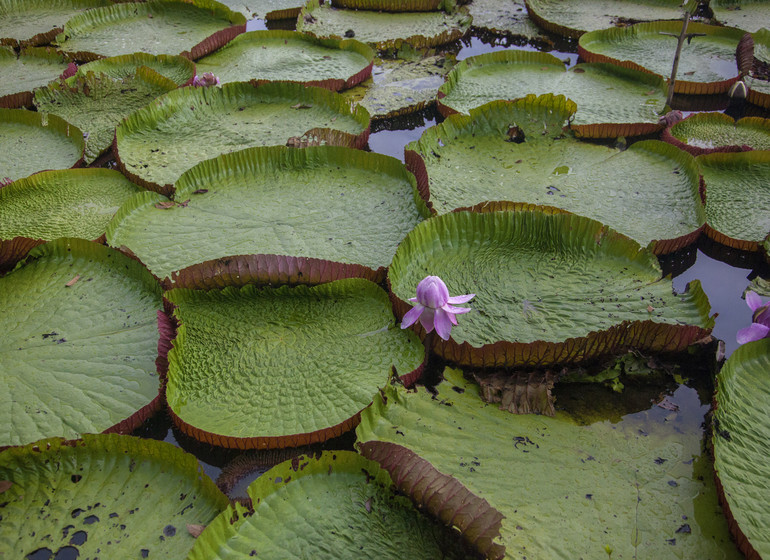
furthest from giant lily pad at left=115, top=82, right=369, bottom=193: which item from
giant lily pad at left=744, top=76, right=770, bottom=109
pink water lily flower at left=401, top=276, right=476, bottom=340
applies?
giant lily pad at left=744, top=76, right=770, bottom=109

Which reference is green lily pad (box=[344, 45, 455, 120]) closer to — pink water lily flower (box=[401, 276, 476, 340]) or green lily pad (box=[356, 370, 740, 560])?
pink water lily flower (box=[401, 276, 476, 340])

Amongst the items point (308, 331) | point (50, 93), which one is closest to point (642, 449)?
point (308, 331)

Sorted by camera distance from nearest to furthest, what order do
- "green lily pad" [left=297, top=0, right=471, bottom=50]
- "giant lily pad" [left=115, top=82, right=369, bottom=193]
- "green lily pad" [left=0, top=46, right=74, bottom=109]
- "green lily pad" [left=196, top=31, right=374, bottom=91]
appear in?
1. "giant lily pad" [left=115, top=82, right=369, bottom=193]
2. "green lily pad" [left=0, top=46, right=74, bottom=109]
3. "green lily pad" [left=196, top=31, right=374, bottom=91]
4. "green lily pad" [left=297, top=0, right=471, bottom=50]

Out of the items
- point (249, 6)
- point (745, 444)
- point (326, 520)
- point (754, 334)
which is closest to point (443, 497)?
point (326, 520)

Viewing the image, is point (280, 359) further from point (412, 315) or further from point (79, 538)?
point (79, 538)

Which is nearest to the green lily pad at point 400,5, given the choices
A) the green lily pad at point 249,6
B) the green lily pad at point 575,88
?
the green lily pad at point 249,6

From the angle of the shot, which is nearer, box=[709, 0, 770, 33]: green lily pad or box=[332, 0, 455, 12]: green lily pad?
box=[709, 0, 770, 33]: green lily pad
